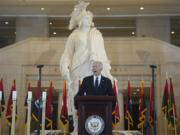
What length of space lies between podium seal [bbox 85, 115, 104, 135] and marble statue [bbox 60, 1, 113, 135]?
326cm

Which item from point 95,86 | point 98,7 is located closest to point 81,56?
point 95,86

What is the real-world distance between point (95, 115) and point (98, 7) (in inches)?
562

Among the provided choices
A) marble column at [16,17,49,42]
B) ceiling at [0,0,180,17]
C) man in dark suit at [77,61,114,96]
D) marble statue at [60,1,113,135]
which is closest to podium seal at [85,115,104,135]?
man in dark suit at [77,61,114,96]

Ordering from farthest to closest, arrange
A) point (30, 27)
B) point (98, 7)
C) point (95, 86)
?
point (30, 27) < point (98, 7) < point (95, 86)

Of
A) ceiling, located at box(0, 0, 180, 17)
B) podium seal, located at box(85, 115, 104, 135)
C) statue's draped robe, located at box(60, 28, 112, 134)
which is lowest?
podium seal, located at box(85, 115, 104, 135)

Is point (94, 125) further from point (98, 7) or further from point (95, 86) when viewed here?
point (98, 7)

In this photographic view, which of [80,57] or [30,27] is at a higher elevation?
[30,27]

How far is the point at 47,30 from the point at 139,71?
21.4ft

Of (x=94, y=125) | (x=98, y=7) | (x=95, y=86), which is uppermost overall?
(x=98, y=7)

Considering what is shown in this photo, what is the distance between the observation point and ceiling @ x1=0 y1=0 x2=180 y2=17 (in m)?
16.6

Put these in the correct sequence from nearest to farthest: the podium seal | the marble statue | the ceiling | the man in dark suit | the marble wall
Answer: the podium seal
the man in dark suit
the marble statue
the marble wall
the ceiling

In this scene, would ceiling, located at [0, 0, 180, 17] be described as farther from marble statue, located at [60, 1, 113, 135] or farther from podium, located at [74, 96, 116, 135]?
podium, located at [74, 96, 116, 135]

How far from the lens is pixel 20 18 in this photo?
58.2 feet

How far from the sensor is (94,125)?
3.54 m
